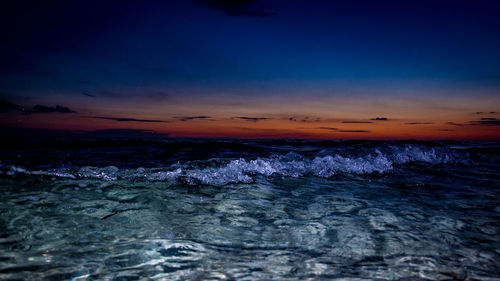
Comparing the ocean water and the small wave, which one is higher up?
the small wave

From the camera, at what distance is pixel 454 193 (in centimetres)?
462

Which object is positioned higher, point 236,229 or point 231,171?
→ point 231,171

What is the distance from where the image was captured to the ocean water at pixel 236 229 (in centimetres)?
195

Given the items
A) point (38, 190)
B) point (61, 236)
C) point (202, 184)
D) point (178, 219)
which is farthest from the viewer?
point (202, 184)

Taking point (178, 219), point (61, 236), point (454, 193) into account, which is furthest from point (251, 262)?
point (454, 193)

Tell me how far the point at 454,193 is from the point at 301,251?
3855 millimetres

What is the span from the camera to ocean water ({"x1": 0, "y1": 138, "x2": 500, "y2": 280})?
6.39 ft

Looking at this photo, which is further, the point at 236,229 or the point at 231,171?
the point at 231,171

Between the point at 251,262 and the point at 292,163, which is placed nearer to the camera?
the point at 251,262

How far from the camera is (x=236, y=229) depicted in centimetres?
284

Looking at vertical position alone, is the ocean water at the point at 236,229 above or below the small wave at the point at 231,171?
below

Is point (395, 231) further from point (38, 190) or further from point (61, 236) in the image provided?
point (38, 190)

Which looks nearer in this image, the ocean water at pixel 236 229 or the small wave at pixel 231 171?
the ocean water at pixel 236 229

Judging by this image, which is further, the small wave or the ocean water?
the small wave
